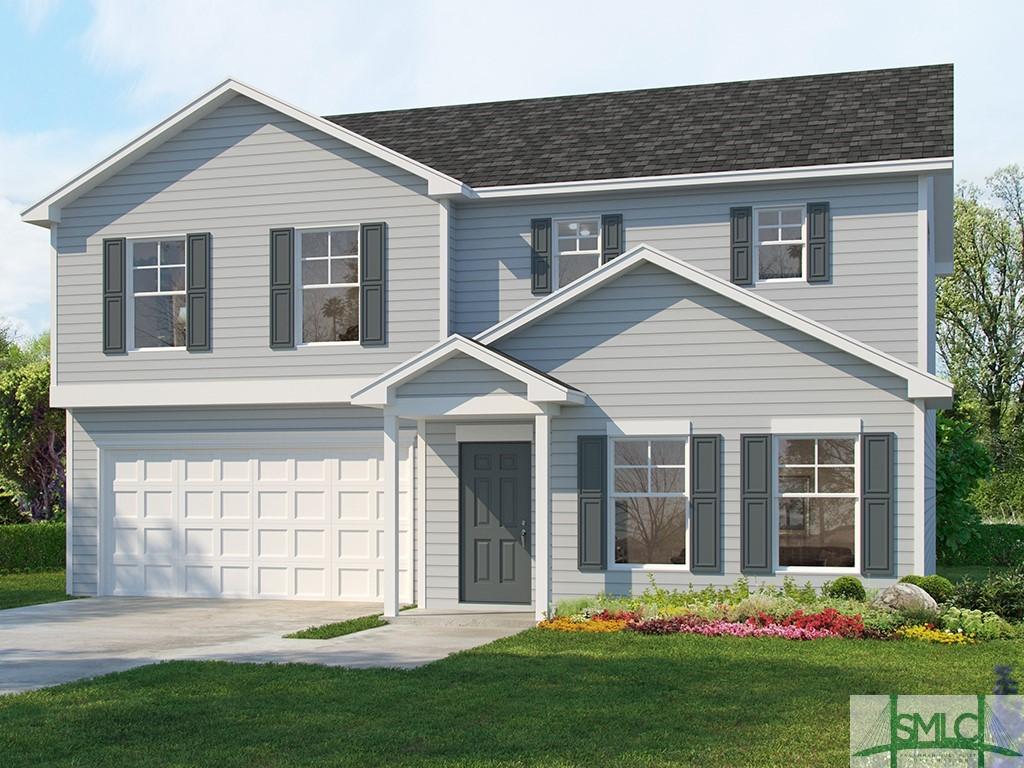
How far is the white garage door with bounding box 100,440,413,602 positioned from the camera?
2008 centimetres

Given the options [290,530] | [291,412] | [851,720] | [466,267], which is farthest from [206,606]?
[851,720]

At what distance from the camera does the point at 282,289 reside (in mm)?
20188

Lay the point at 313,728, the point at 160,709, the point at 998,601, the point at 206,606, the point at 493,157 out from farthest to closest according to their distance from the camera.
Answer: the point at 493,157 → the point at 206,606 → the point at 998,601 → the point at 160,709 → the point at 313,728

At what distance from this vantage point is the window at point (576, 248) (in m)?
19.8

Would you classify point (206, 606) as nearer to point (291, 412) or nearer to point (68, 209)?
point (291, 412)

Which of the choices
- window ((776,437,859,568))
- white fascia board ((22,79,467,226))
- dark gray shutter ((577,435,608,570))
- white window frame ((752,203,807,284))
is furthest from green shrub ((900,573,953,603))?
white fascia board ((22,79,467,226))

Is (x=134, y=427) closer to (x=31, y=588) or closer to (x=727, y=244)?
(x=31, y=588)

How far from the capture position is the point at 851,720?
1020 cm

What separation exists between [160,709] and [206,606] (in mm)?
8821

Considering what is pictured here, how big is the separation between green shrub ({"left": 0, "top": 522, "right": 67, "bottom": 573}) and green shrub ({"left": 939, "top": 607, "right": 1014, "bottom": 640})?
18.3m

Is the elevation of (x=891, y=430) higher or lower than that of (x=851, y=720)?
higher

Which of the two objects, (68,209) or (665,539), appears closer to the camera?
(665,539)

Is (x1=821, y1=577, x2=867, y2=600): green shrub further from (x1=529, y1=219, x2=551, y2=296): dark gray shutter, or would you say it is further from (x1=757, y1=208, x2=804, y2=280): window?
(x1=529, y1=219, x2=551, y2=296): dark gray shutter

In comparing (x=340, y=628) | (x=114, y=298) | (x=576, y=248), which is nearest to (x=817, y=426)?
(x=576, y=248)
